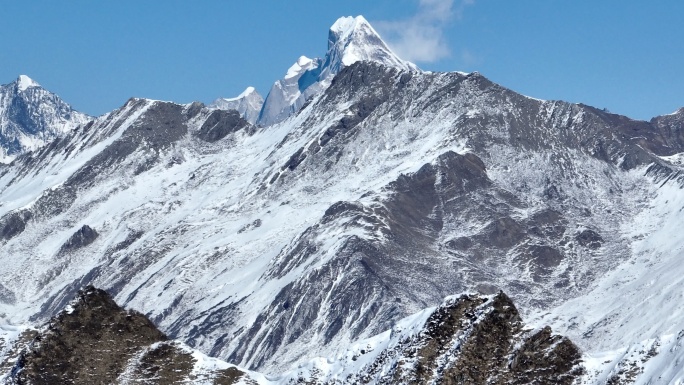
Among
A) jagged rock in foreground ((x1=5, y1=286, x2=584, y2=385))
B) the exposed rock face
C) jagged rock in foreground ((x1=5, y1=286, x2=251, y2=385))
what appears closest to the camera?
jagged rock in foreground ((x1=5, y1=286, x2=584, y2=385))

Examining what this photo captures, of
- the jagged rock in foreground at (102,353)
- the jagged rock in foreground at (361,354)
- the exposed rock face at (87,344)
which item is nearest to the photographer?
the jagged rock in foreground at (361,354)

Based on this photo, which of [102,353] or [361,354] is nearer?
[102,353]

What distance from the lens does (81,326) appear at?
273 feet

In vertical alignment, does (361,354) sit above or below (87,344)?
below

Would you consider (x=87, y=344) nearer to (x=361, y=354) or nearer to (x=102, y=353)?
(x=102, y=353)

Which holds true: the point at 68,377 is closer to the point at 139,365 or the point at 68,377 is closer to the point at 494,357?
the point at 139,365

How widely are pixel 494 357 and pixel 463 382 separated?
7.37ft

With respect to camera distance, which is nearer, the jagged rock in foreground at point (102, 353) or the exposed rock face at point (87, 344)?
the exposed rock face at point (87, 344)

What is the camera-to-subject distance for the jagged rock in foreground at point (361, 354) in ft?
243

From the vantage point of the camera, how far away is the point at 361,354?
82.9 metres

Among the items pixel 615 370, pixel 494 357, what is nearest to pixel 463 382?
pixel 494 357

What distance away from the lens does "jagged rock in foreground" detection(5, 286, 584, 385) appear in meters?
74.1

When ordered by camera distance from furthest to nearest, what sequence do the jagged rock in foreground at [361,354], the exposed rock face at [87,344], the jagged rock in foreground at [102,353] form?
1. the jagged rock in foreground at [102,353]
2. the exposed rock face at [87,344]
3. the jagged rock in foreground at [361,354]

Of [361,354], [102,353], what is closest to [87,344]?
[102,353]
